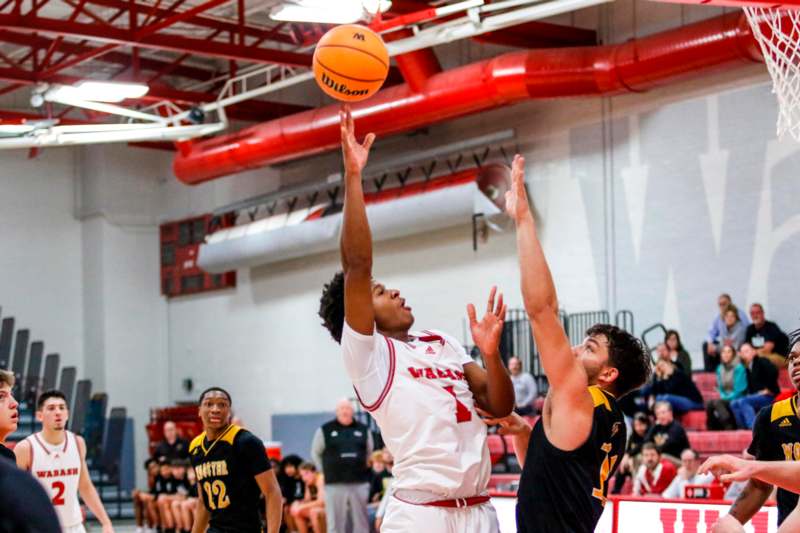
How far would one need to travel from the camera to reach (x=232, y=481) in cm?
Answer: 834

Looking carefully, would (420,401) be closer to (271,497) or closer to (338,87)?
(338,87)

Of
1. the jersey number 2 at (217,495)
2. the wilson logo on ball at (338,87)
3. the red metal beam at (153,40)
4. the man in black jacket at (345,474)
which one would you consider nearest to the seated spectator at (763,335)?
the man in black jacket at (345,474)

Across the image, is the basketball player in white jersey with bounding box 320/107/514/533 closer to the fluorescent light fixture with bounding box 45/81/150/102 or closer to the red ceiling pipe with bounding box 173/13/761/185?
the red ceiling pipe with bounding box 173/13/761/185

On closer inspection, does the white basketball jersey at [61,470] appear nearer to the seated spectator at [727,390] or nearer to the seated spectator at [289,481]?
the seated spectator at [289,481]

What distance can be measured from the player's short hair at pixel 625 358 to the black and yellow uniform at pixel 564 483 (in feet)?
0.65

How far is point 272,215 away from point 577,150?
7674mm

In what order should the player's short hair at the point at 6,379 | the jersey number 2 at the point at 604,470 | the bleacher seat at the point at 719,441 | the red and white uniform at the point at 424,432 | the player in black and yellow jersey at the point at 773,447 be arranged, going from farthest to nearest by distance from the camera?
the bleacher seat at the point at 719,441 → the player's short hair at the point at 6,379 → the player in black and yellow jersey at the point at 773,447 → the red and white uniform at the point at 424,432 → the jersey number 2 at the point at 604,470

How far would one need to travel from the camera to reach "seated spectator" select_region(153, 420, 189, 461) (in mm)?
20250

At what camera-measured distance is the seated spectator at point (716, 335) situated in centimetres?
1597

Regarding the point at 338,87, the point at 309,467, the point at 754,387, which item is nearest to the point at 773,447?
the point at 338,87

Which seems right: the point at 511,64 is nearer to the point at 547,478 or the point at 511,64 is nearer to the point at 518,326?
the point at 518,326

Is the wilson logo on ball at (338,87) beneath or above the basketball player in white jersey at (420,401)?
above

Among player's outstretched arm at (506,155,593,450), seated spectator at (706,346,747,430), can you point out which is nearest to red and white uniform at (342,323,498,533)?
player's outstretched arm at (506,155,593,450)

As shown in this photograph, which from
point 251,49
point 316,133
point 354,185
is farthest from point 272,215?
point 354,185
